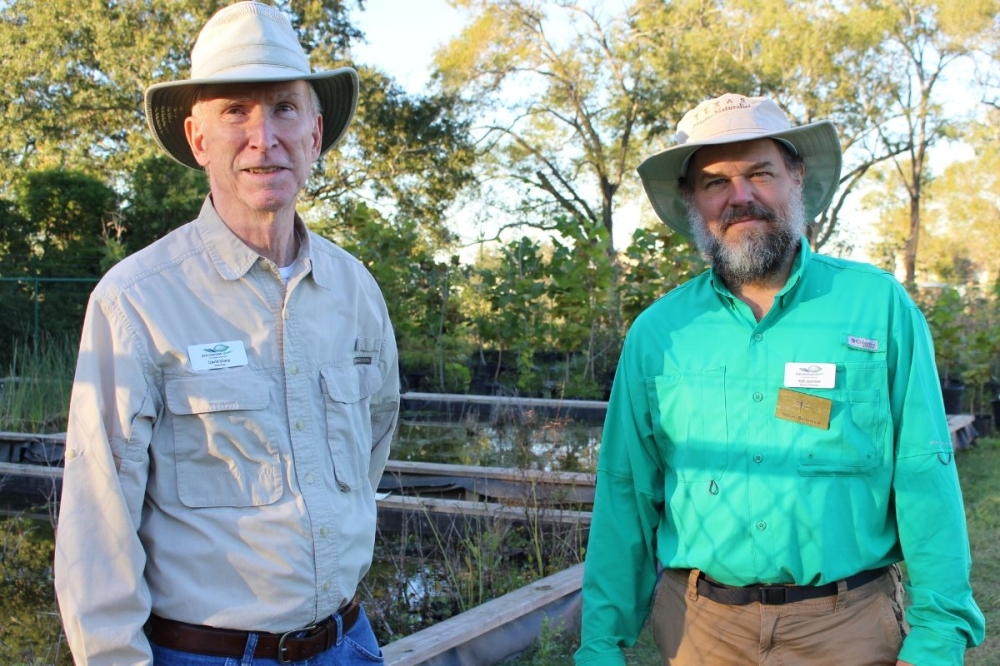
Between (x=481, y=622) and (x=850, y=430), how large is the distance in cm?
195

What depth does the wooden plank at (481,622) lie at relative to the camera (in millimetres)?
3357

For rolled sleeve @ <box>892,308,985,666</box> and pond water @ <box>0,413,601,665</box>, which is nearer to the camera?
rolled sleeve @ <box>892,308,985,666</box>

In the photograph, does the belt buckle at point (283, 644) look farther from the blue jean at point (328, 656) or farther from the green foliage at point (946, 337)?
the green foliage at point (946, 337)

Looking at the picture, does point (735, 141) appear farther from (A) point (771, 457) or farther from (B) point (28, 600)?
(B) point (28, 600)

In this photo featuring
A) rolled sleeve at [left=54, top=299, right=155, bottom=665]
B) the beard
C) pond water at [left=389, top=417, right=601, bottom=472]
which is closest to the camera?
rolled sleeve at [left=54, top=299, right=155, bottom=665]

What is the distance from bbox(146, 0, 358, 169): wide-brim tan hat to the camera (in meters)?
2.07

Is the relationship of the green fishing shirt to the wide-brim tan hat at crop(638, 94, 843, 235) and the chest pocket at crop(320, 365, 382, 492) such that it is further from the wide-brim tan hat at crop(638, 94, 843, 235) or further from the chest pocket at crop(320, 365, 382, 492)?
the chest pocket at crop(320, 365, 382, 492)

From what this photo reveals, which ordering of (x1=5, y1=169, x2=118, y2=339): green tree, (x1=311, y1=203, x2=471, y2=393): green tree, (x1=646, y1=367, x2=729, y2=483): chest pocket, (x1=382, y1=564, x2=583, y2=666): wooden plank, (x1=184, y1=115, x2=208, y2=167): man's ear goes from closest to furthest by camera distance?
(x1=184, y1=115, x2=208, y2=167): man's ear
(x1=646, y1=367, x2=729, y2=483): chest pocket
(x1=382, y1=564, x2=583, y2=666): wooden plank
(x1=311, y1=203, x2=471, y2=393): green tree
(x1=5, y1=169, x2=118, y2=339): green tree

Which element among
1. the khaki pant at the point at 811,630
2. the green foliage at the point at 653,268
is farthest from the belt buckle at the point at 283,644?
the green foliage at the point at 653,268

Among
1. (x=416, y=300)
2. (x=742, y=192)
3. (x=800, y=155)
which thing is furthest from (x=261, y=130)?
(x=416, y=300)

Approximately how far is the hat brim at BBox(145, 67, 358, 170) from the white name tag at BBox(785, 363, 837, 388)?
1.24 m

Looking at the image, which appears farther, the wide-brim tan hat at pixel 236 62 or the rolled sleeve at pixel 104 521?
the wide-brim tan hat at pixel 236 62

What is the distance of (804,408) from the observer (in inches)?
88.5

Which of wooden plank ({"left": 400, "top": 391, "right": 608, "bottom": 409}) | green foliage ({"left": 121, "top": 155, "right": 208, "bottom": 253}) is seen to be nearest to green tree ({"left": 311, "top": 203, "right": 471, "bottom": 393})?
wooden plank ({"left": 400, "top": 391, "right": 608, "bottom": 409})
